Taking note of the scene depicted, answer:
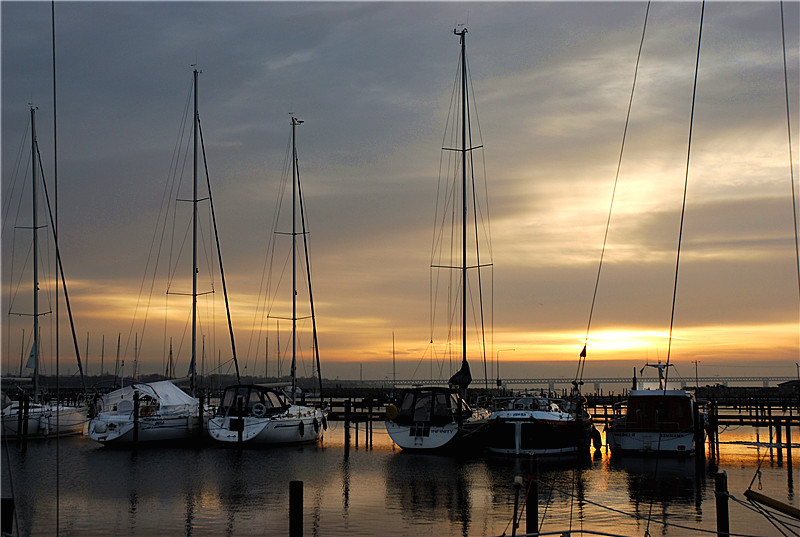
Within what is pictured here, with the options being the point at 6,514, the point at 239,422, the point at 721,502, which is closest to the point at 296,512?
the point at 6,514

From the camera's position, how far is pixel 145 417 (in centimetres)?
4419

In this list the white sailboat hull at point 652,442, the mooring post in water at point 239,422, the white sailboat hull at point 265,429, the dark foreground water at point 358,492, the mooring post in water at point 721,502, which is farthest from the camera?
the white sailboat hull at point 265,429

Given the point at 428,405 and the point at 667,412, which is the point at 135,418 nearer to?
the point at 428,405

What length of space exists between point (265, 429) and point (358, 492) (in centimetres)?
1522

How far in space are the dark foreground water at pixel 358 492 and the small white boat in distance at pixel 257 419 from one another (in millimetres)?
994

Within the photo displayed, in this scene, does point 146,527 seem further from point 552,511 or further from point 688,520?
point 688,520

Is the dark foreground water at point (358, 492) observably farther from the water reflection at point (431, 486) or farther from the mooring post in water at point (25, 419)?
the mooring post in water at point (25, 419)

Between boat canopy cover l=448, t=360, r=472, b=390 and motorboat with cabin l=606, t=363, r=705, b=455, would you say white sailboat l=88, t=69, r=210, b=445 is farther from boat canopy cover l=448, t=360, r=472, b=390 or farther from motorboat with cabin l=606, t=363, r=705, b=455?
motorboat with cabin l=606, t=363, r=705, b=455

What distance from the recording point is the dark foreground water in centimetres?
2211

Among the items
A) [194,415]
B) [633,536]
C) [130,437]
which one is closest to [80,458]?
[130,437]

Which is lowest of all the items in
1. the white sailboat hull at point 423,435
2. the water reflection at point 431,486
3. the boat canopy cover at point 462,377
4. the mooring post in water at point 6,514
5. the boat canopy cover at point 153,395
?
the water reflection at point 431,486

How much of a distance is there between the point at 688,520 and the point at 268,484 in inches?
591

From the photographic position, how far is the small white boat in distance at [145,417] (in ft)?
140

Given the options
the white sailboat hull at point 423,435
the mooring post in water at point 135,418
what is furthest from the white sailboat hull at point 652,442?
the mooring post in water at point 135,418
